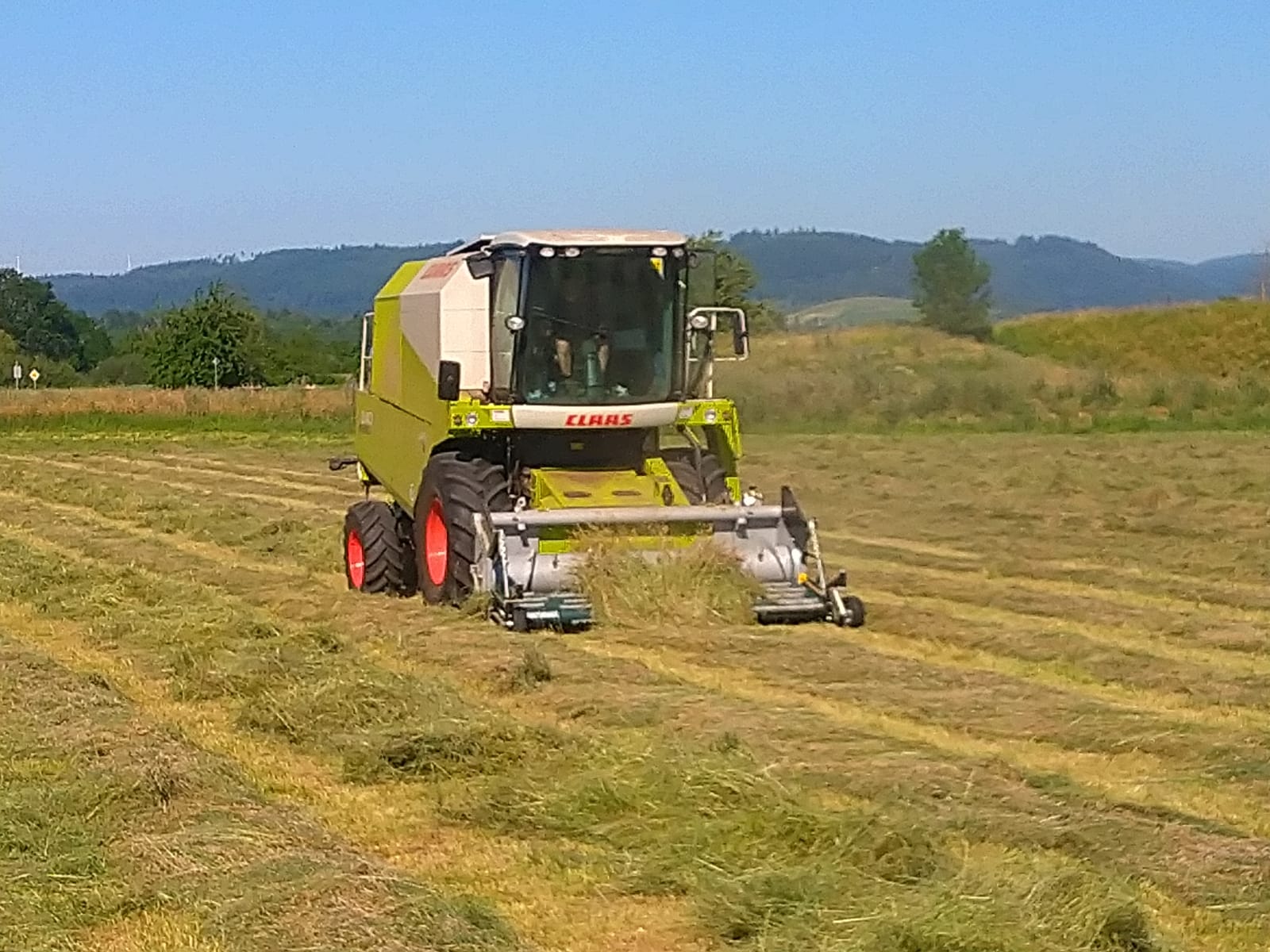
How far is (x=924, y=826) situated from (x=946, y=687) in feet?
9.38

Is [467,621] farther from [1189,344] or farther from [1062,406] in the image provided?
[1189,344]

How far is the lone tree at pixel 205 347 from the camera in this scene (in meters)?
59.5

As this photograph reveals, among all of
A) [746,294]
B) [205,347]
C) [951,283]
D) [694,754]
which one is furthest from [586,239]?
[951,283]

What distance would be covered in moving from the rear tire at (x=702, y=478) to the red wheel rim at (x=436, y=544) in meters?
1.61

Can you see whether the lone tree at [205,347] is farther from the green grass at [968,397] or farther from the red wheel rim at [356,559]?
the red wheel rim at [356,559]

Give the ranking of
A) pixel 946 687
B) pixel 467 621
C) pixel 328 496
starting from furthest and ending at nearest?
pixel 328 496
pixel 467 621
pixel 946 687

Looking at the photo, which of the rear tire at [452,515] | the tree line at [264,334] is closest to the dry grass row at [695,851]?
the rear tire at [452,515]

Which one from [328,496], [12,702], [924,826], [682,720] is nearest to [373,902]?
[924,826]

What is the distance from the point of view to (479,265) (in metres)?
12.3

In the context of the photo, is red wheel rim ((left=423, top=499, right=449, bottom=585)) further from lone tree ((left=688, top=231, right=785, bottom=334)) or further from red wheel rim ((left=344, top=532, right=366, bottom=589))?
lone tree ((left=688, top=231, right=785, bottom=334))

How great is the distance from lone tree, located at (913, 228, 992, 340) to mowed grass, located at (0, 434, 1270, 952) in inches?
1824

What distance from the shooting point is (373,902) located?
5.18 meters

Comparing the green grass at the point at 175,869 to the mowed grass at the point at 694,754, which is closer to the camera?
the green grass at the point at 175,869

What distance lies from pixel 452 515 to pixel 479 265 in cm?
179
